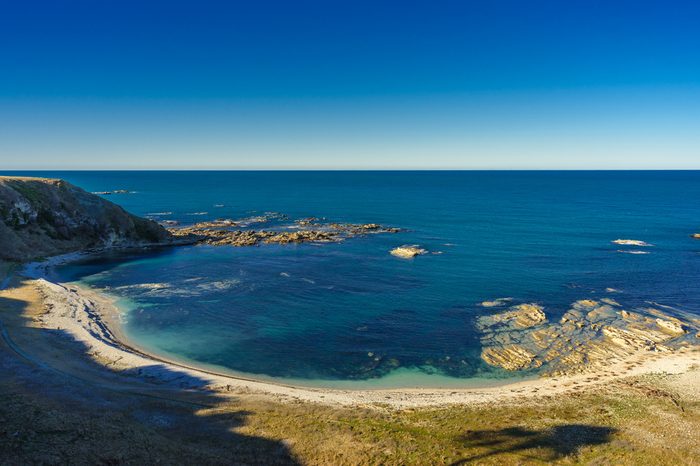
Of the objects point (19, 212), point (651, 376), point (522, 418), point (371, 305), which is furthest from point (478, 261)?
point (19, 212)

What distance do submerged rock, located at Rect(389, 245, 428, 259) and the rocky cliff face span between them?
47216 millimetres

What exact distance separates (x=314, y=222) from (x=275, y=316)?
220ft

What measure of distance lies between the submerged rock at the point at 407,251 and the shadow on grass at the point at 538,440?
49322 mm

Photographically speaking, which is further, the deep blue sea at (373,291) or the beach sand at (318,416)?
the deep blue sea at (373,291)

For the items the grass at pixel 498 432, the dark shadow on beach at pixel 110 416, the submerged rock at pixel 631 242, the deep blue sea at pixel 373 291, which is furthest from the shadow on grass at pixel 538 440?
the submerged rock at pixel 631 242

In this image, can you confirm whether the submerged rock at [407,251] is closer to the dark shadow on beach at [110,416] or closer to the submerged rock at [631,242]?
the submerged rock at [631,242]

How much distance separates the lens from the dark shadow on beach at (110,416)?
818 inches

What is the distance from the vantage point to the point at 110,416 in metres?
24.5

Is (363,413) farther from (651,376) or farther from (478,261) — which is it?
(478,261)

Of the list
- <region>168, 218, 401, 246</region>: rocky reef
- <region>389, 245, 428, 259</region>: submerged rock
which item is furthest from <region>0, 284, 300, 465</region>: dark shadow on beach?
<region>168, 218, 401, 246</region>: rocky reef

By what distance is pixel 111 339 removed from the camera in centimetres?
3931

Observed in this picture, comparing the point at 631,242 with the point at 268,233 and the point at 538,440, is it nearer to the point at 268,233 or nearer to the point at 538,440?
the point at 268,233

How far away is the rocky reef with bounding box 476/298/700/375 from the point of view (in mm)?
36031

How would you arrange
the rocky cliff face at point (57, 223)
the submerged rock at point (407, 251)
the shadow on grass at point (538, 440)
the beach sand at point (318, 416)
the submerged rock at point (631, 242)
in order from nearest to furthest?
the beach sand at point (318, 416) → the shadow on grass at point (538, 440) → the rocky cliff face at point (57, 223) → the submerged rock at point (407, 251) → the submerged rock at point (631, 242)
